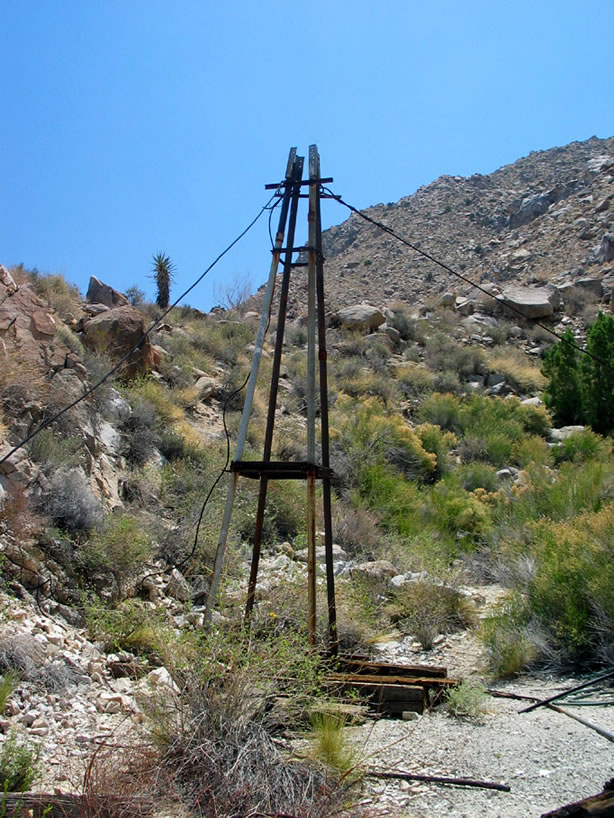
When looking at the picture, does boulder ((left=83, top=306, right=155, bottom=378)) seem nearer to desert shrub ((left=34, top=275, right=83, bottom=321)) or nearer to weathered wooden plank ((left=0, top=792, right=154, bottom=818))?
desert shrub ((left=34, top=275, right=83, bottom=321))

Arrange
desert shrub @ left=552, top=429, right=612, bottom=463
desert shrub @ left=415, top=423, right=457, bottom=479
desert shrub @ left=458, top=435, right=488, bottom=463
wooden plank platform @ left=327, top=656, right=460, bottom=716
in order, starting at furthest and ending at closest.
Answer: desert shrub @ left=458, top=435, right=488, bottom=463
desert shrub @ left=415, top=423, right=457, bottom=479
desert shrub @ left=552, top=429, right=612, bottom=463
wooden plank platform @ left=327, top=656, right=460, bottom=716

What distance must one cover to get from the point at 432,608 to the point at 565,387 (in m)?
13.2

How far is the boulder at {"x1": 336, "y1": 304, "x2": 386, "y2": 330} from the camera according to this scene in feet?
82.3

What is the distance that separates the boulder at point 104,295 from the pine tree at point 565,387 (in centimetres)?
1260

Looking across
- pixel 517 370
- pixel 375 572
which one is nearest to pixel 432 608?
pixel 375 572

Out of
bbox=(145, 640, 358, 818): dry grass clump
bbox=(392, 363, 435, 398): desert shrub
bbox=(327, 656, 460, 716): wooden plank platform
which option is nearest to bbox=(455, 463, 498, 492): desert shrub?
bbox=(392, 363, 435, 398): desert shrub

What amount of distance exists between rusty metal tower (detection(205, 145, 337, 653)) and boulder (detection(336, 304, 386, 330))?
18036 mm

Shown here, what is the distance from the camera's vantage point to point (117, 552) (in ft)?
27.1

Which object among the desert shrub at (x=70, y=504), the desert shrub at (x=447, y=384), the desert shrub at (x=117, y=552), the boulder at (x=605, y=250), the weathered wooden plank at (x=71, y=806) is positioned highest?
the boulder at (x=605, y=250)

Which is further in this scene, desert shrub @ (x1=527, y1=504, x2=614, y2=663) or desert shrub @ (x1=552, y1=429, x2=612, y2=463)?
desert shrub @ (x1=552, y1=429, x2=612, y2=463)

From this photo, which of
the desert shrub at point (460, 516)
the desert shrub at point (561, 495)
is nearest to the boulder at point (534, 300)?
the desert shrub at point (561, 495)

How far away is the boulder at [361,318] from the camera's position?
988 inches

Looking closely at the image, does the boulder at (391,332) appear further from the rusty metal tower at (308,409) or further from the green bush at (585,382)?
the rusty metal tower at (308,409)

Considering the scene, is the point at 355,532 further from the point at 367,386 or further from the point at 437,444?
the point at 367,386
